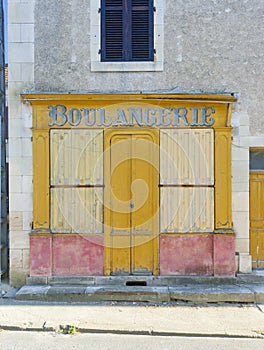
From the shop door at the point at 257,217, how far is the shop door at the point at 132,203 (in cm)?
184

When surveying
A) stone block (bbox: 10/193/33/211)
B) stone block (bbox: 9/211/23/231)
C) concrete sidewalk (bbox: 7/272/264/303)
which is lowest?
concrete sidewalk (bbox: 7/272/264/303)

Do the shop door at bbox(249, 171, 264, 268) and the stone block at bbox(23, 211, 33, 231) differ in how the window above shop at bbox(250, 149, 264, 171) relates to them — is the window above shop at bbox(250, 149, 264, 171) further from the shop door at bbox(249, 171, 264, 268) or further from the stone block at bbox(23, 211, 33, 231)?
the stone block at bbox(23, 211, 33, 231)

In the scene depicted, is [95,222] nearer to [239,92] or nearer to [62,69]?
[62,69]

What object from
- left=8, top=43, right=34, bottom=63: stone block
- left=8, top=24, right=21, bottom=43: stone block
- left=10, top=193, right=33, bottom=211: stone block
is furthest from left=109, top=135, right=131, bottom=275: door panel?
left=8, top=24, right=21, bottom=43: stone block

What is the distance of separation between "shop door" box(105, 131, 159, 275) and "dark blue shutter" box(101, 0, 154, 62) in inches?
58.9

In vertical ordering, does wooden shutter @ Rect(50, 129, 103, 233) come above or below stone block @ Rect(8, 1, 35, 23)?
below

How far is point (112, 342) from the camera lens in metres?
4.64

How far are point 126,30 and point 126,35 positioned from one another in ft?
0.31

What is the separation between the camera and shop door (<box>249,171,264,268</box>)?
671 cm

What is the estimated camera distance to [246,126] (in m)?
6.48

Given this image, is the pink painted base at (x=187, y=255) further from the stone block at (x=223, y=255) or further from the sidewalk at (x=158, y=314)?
the sidewalk at (x=158, y=314)

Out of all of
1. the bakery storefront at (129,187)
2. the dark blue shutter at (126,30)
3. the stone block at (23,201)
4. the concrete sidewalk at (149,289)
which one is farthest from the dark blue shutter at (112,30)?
the concrete sidewalk at (149,289)

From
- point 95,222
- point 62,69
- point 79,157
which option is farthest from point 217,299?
point 62,69

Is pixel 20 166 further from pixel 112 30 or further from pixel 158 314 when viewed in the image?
pixel 158 314
